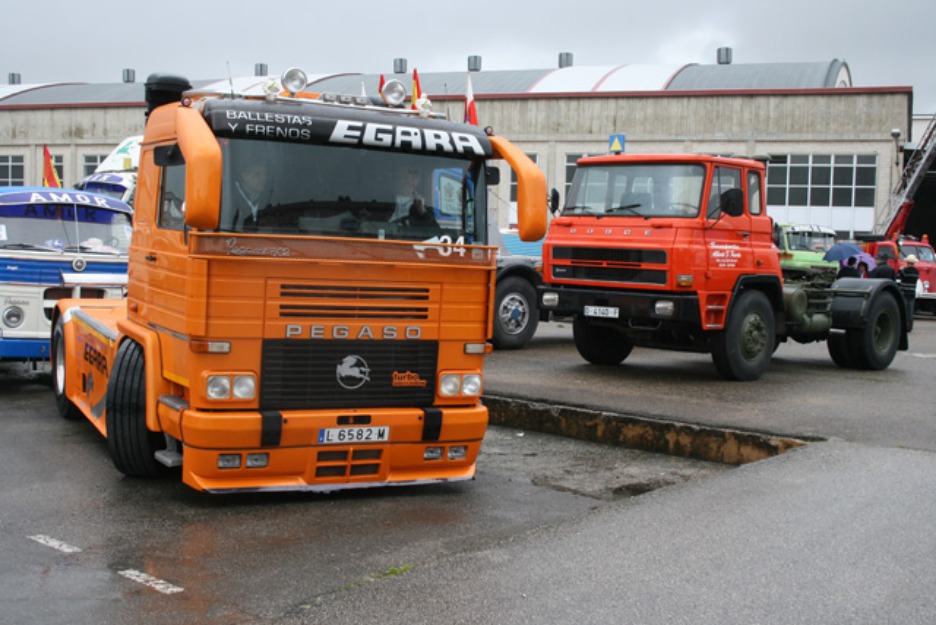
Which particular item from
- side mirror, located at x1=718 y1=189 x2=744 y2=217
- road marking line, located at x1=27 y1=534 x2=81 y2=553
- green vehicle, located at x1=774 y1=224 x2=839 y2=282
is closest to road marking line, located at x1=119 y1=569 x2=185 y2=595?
road marking line, located at x1=27 y1=534 x2=81 y2=553

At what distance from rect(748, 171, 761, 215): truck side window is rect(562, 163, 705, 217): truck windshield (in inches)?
34.4

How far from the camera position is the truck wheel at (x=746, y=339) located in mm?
11945

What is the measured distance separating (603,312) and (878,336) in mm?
4597

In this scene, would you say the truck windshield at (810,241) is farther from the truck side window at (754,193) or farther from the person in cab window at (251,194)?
the person in cab window at (251,194)

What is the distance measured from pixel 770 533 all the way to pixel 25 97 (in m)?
52.6

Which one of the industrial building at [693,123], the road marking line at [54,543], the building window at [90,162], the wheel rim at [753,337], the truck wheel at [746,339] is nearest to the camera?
the road marking line at [54,543]

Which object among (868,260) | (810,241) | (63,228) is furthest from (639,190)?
(810,241)

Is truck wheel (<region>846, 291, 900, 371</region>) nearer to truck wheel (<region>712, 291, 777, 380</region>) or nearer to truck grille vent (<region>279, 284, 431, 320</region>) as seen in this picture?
truck wheel (<region>712, 291, 777, 380</region>)

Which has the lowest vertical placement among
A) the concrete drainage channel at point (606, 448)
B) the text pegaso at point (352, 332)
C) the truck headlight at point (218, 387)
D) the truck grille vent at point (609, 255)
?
the concrete drainage channel at point (606, 448)

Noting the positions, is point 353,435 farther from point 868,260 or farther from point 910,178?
point 910,178

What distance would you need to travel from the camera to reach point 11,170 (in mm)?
48344

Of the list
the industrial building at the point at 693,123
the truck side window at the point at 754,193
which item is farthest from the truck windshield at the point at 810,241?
the truck side window at the point at 754,193

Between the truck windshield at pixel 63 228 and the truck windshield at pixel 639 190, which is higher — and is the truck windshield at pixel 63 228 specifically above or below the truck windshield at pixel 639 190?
below

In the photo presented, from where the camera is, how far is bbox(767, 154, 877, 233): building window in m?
37.4
